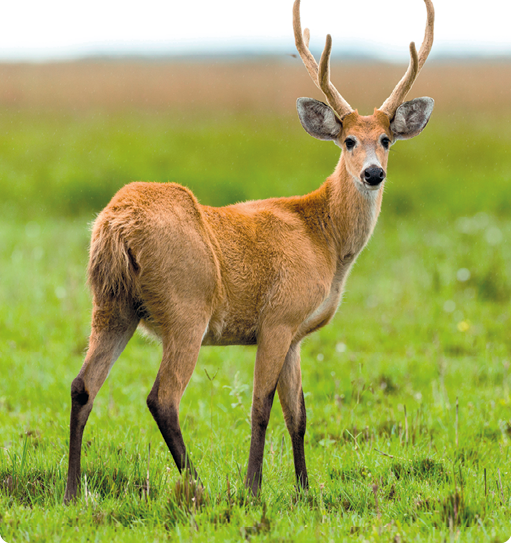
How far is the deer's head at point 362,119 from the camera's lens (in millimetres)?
4117

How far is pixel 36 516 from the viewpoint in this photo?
125 inches

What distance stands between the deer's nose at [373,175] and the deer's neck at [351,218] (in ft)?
1.19

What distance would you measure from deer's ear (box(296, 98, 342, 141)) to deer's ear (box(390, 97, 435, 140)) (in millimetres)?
361

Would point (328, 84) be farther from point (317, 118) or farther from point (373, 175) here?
point (373, 175)

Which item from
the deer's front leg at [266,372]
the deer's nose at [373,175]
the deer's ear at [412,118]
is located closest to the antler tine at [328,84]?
the deer's ear at [412,118]

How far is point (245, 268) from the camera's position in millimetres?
3877

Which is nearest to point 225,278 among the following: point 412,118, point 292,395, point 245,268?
point 245,268

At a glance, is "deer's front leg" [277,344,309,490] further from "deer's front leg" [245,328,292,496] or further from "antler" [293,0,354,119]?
"antler" [293,0,354,119]

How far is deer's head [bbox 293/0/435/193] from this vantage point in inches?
162

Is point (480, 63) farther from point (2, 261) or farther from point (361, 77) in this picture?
point (2, 261)

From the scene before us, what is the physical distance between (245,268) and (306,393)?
1413 millimetres

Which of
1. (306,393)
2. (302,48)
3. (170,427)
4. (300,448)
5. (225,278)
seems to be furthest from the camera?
(306,393)

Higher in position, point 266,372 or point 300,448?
point 266,372

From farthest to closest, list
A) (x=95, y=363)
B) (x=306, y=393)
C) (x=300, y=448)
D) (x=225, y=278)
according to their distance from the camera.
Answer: (x=306, y=393), (x=300, y=448), (x=225, y=278), (x=95, y=363)
